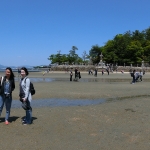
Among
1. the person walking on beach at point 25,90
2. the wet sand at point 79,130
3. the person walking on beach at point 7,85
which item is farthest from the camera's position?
the person walking on beach at point 7,85

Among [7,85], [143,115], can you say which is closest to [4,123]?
[7,85]

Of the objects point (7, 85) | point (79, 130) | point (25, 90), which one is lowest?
point (79, 130)

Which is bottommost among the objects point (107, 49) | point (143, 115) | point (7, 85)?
point (143, 115)

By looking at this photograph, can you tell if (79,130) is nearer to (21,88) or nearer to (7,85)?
(21,88)

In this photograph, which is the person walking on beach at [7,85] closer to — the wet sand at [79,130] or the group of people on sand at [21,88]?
the group of people on sand at [21,88]

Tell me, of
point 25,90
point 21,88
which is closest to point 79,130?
point 25,90

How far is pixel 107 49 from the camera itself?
103m

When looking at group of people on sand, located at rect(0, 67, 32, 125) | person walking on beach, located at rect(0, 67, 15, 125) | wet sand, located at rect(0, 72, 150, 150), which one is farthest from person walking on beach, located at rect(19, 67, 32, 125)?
wet sand, located at rect(0, 72, 150, 150)

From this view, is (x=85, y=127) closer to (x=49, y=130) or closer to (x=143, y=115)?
(x=49, y=130)

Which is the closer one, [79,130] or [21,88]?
[79,130]

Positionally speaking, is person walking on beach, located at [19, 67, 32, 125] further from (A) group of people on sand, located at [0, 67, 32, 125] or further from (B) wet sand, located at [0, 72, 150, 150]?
Result: (B) wet sand, located at [0, 72, 150, 150]

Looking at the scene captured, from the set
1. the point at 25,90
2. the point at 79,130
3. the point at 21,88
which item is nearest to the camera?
the point at 79,130

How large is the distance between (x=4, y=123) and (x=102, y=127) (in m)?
3.28

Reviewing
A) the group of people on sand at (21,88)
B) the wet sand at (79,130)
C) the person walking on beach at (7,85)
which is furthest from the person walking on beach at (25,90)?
the wet sand at (79,130)
